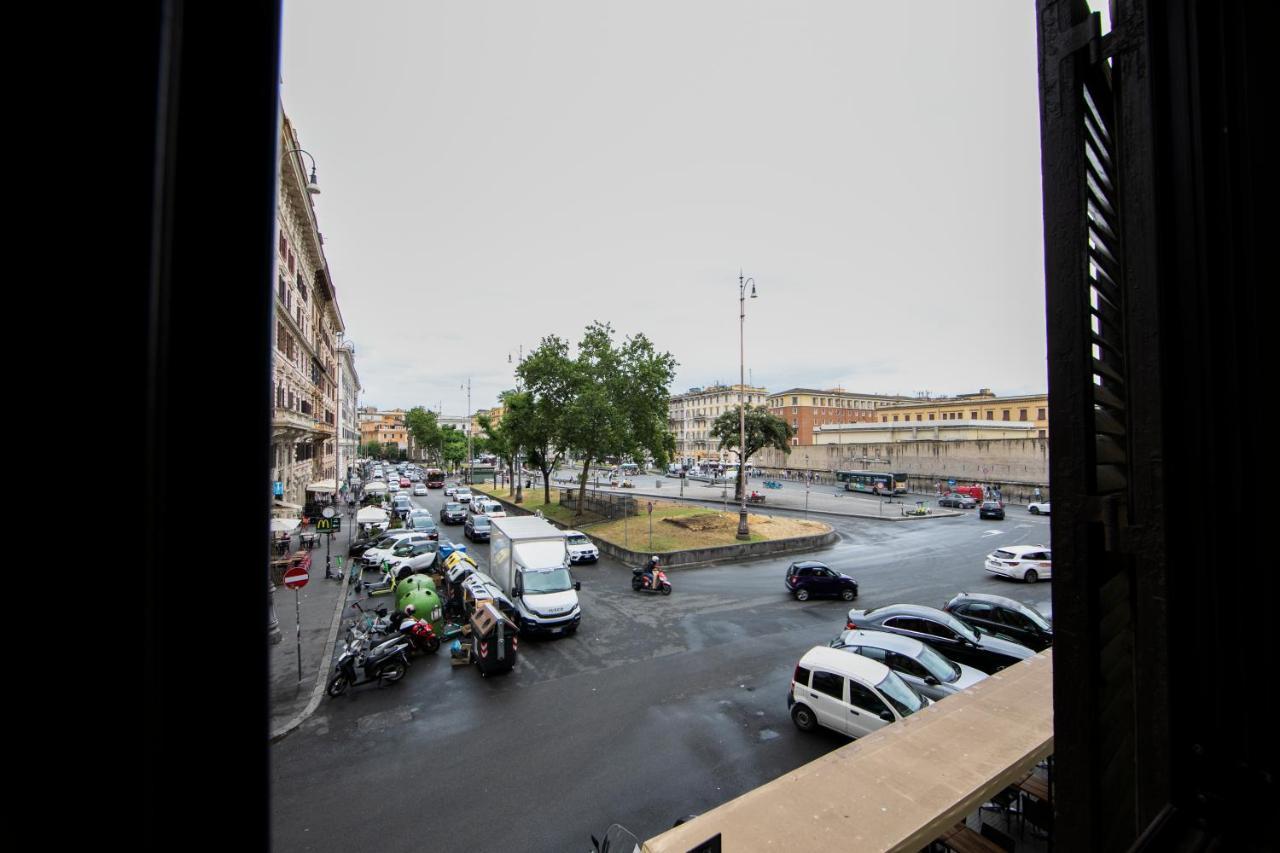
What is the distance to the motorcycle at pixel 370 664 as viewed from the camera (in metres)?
10.6

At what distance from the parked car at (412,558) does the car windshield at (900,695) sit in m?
14.9

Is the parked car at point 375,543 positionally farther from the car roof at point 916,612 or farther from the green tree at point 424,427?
the green tree at point 424,427

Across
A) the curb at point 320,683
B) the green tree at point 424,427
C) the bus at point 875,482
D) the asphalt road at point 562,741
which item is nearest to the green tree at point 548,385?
the curb at point 320,683

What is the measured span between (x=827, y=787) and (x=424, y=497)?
51.0 m

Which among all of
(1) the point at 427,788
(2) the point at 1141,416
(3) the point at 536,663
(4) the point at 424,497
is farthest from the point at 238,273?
(4) the point at 424,497

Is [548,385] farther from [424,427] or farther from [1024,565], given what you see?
[424,427]

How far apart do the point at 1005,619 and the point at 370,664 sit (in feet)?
42.1

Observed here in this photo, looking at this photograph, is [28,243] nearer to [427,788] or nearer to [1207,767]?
[1207,767]

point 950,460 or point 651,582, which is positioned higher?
point 950,460

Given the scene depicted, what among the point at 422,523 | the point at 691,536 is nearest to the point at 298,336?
the point at 422,523

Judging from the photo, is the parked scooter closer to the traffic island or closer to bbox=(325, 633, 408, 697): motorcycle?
the traffic island

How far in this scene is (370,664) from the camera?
35.5ft

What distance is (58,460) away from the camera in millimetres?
538

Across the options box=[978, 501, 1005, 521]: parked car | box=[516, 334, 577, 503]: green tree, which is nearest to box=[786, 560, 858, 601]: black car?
box=[516, 334, 577, 503]: green tree
